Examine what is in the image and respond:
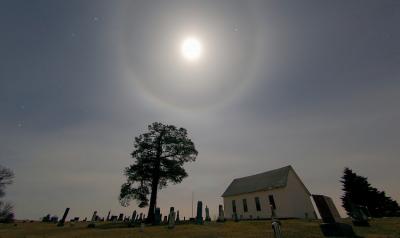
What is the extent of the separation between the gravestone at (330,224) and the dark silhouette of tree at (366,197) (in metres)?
34.2

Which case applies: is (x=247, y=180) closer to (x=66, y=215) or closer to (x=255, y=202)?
(x=255, y=202)

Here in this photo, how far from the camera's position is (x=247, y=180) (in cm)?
4300

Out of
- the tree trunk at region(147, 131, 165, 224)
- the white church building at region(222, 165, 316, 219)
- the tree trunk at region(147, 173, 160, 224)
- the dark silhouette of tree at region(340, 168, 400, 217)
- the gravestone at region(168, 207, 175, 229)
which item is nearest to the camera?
the gravestone at region(168, 207, 175, 229)

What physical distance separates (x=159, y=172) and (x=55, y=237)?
49.0ft

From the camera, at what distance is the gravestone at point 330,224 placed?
1073 centimetres

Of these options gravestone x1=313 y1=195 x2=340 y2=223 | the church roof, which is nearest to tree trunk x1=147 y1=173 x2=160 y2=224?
gravestone x1=313 y1=195 x2=340 y2=223

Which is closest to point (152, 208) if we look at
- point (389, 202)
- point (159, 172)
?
point (159, 172)

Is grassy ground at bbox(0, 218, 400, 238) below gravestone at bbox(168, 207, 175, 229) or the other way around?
below

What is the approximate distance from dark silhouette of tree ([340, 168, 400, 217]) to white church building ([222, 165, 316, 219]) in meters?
11.8

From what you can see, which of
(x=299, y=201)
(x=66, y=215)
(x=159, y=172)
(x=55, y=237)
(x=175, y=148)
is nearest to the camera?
(x=55, y=237)

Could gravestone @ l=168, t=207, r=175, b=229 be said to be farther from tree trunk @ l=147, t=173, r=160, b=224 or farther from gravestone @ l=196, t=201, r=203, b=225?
tree trunk @ l=147, t=173, r=160, b=224

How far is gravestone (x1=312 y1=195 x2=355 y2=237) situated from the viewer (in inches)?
423

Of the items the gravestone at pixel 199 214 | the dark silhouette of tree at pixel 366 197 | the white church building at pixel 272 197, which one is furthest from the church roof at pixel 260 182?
the gravestone at pixel 199 214

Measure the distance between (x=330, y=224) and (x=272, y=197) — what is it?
24.2 meters
